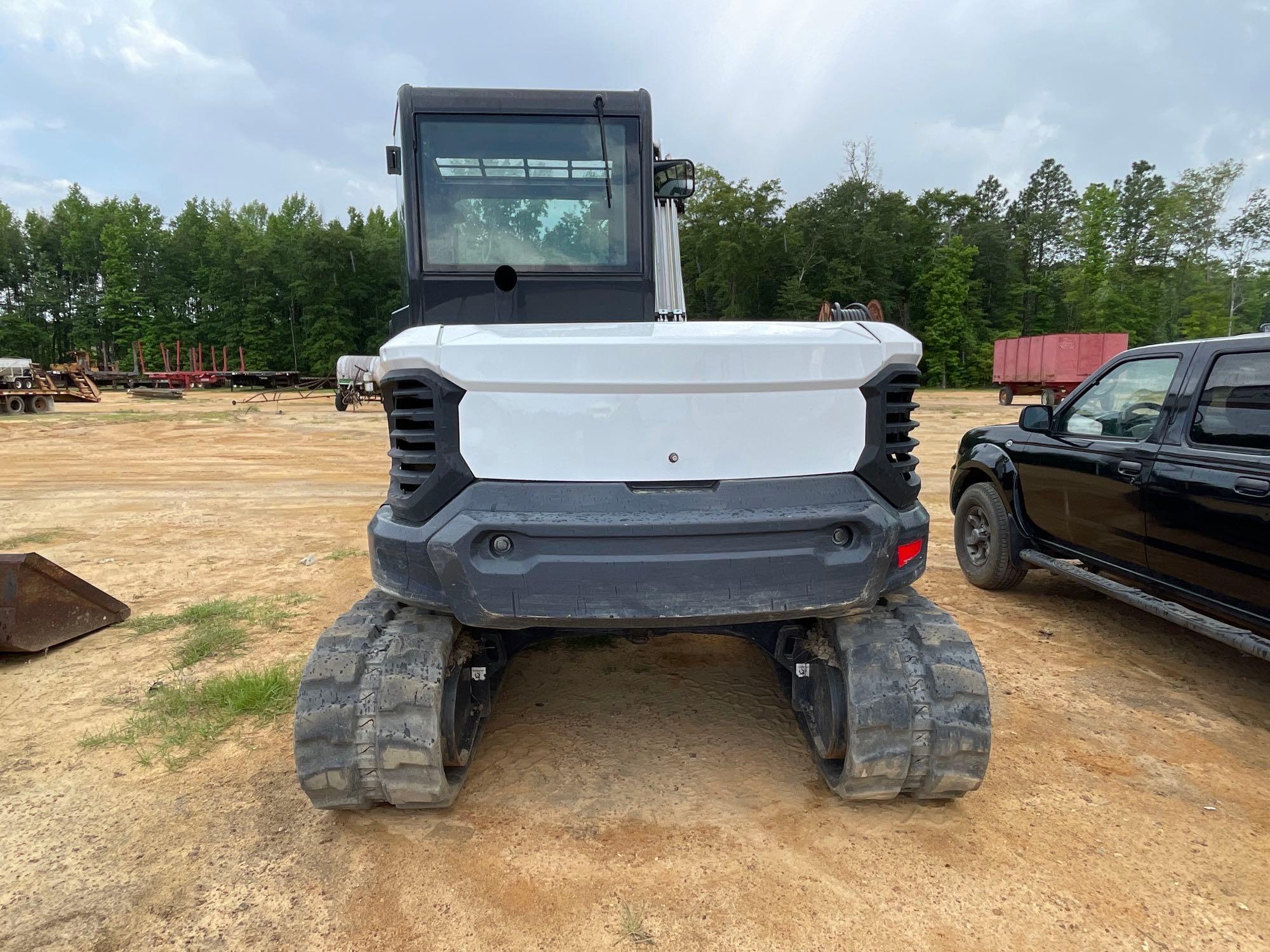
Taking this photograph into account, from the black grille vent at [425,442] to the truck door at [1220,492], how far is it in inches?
138

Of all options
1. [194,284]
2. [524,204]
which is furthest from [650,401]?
[194,284]

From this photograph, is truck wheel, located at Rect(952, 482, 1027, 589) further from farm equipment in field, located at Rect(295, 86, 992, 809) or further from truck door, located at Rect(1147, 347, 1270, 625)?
farm equipment in field, located at Rect(295, 86, 992, 809)

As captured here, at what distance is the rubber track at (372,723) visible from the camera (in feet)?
8.62

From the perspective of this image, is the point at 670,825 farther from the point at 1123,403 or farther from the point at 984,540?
the point at 984,540

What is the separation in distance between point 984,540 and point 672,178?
11.9 ft

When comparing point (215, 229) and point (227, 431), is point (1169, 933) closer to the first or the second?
point (227, 431)

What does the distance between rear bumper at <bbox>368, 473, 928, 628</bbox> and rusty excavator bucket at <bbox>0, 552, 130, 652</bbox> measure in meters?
3.25

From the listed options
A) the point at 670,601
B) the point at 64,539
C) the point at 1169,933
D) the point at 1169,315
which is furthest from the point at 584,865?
the point at 1169,315

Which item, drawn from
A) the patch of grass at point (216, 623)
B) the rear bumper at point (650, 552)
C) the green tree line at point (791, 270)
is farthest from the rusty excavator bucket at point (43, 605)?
the green tree line at point (791, 270)

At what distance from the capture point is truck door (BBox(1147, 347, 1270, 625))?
3.47 m

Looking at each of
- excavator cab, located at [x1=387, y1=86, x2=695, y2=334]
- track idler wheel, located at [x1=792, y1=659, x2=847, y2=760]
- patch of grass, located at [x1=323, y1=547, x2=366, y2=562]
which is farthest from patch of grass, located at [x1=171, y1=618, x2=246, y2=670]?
track idler wheel, located at [x1=792, y1=659, x2=847, y2=760]

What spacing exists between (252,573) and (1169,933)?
6174mm

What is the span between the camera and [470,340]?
2455mm

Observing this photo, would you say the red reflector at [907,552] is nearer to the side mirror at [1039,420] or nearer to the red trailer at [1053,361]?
the side mirror at [1039,420]
